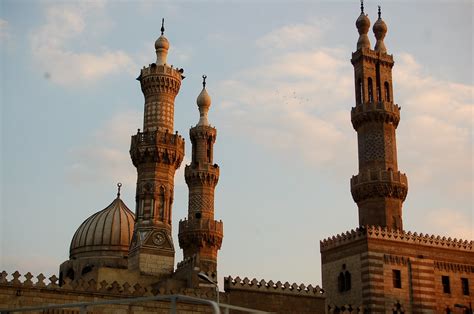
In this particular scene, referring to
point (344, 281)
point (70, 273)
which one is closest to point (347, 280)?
point (344, 281)

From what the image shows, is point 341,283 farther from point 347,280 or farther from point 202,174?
point 202,174

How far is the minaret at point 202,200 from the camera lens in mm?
39125

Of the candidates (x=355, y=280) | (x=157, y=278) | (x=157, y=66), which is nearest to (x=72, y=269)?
(x=157, y=278)

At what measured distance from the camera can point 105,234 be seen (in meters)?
38.3

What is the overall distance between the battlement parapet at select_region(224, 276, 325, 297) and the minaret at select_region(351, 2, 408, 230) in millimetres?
5977

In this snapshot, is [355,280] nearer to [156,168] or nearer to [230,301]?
[230,301]

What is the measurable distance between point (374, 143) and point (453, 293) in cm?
848

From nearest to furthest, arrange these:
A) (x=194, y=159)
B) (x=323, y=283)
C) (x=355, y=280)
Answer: (x=355, y=280)
(x=323, y=283)
(x=194, y=159)

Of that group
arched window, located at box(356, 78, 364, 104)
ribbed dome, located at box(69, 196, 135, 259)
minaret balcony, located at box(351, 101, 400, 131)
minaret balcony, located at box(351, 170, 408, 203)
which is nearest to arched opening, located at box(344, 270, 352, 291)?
minaret balcony, located at box(351, 170, 408, 203)

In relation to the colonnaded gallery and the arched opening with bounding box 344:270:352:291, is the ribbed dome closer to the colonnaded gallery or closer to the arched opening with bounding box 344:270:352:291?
the colonnaded gallery

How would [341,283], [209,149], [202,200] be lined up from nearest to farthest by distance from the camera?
[341,283], [202,200], [209,149]

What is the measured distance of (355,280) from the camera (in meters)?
33.0

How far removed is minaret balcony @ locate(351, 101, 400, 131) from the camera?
36.8 m

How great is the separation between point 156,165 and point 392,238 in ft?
39.6
